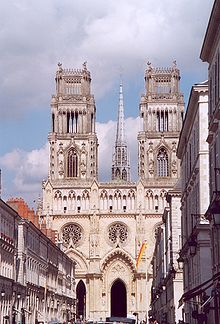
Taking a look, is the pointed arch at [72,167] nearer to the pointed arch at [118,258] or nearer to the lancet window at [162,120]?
the pointed arch at [118,258]

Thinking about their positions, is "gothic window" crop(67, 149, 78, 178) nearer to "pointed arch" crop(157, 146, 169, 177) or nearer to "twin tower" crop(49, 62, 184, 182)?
"twin tower" crop(49, 62, 184, 182)

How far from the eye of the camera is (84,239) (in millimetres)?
124375

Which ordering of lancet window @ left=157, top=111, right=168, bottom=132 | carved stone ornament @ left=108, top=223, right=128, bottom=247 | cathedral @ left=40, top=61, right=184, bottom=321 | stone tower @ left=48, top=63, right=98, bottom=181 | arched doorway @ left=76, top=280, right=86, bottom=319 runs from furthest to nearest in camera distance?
lancet window @ left=157, top=111, right=168, bottom=132 → arched doorway @ left=76, top=280, right=86, bottom=319 → stone tower @ left=48, top=63, right=98, bottom=181 → carved stone ornament @ left=108, top=223, right=128, bottom=247 → cathedral @ left=40, top=61, right=184, bottom=321

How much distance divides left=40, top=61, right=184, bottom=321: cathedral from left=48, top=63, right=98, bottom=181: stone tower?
0.16 metres

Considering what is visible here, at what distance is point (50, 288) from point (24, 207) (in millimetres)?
13300

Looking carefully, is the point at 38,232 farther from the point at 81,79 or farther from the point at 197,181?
the point at 81,79

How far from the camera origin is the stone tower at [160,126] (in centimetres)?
12556

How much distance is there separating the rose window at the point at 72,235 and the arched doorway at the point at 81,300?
22.4ft

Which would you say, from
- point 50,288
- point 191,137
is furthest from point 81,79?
point 191,137

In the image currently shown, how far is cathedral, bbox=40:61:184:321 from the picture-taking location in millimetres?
123000

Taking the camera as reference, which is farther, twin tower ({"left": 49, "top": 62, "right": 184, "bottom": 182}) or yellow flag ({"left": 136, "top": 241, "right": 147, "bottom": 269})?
twin tower ({"left": 49, "top": 62, "right": 184, "bottom": 182})

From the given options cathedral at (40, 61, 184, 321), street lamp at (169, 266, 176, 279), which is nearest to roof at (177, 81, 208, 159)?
street lamp at (169, 266, 176, 279)

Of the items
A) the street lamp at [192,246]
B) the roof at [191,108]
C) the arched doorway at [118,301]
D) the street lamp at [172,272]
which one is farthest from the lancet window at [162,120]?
the street lamp at [192,246]

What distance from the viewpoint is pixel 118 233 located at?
409 ft
